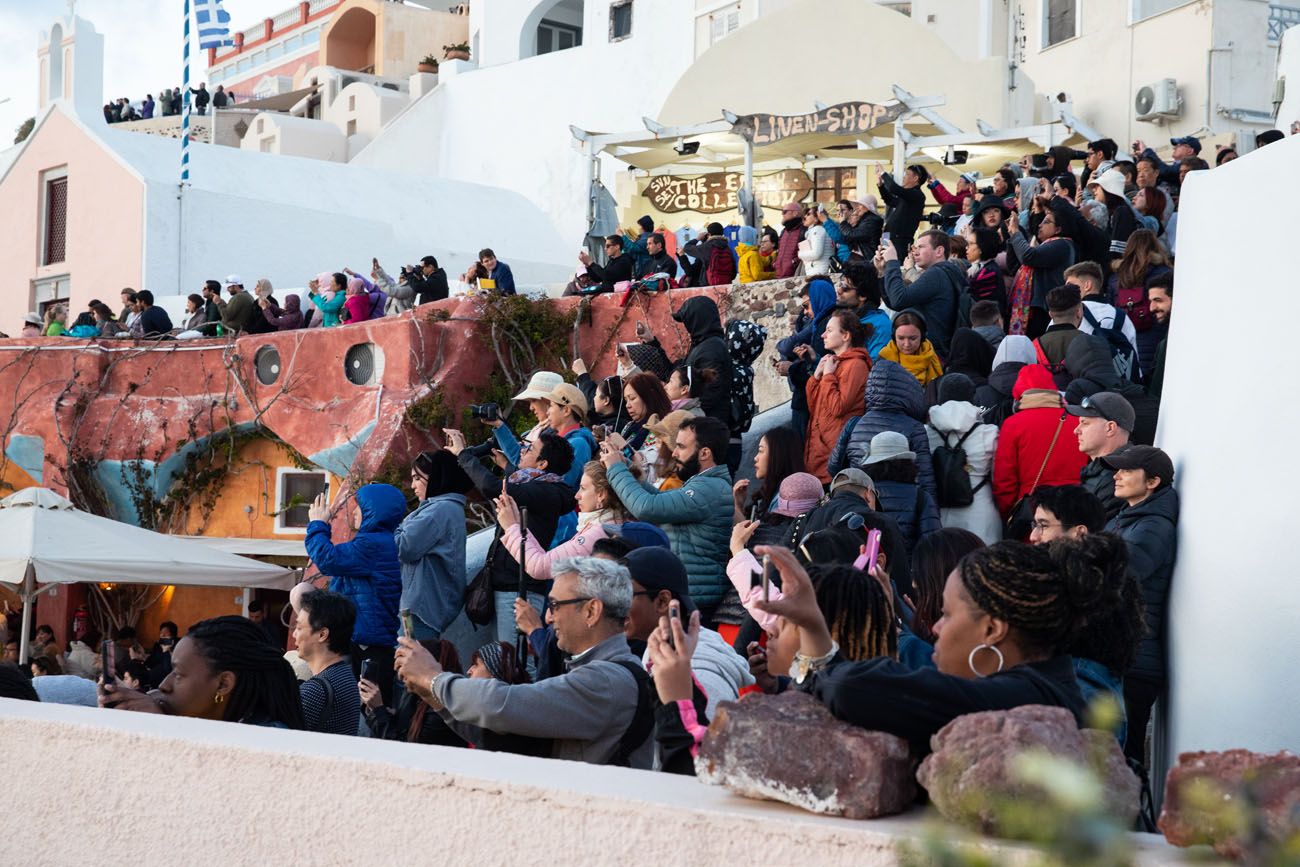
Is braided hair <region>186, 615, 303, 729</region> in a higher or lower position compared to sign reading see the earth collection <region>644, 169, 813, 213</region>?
lower

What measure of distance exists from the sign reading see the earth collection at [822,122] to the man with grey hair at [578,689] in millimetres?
15709

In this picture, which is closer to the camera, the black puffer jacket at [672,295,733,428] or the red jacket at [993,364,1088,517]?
the red jacket at [993,364,1088,517]

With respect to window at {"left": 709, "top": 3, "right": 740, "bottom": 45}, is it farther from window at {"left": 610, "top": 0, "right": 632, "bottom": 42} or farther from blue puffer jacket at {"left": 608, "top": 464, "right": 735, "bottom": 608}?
blue puffer jacket at {"left": 608, "top": 464, "right": 735, "bottom": 608}

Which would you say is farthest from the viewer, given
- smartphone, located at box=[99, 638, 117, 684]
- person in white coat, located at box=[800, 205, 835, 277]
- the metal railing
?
the metal railing

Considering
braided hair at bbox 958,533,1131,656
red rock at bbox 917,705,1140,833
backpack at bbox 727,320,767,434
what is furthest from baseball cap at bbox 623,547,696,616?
backpack at bbox 727,320,767,434

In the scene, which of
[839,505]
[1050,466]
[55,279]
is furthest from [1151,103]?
[55,279]

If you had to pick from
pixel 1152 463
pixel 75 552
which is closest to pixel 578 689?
pixel 1152 463

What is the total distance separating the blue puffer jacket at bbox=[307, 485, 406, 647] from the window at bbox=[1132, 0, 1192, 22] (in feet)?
55.3

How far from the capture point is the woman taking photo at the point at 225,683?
4.73m

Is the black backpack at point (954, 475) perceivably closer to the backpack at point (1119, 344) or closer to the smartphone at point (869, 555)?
the backpack at point (1119, 344)

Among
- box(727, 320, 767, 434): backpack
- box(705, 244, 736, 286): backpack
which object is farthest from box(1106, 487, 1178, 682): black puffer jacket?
box(705, 244, 736, 286): backpack

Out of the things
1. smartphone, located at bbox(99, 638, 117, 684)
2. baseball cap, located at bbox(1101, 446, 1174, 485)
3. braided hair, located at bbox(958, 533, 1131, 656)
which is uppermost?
baseball cap, located at bbox(1101, 446, 1174, 485)

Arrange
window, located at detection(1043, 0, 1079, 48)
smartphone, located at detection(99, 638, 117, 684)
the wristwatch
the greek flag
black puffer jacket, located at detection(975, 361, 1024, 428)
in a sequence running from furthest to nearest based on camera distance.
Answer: the greek flag, window, located at detection(1043, 0, 1079, 48), black puffer jacket, located at detection(975, 361, 1024, 428), smartphone, located at detection(99, 638, 117, 684), the wristwatch

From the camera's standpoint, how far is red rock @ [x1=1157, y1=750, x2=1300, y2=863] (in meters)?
2.24
